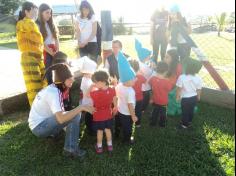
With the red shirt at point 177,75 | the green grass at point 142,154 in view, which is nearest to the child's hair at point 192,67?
the red shirt at point 177,75

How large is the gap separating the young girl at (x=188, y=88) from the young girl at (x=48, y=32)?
85.6 inches

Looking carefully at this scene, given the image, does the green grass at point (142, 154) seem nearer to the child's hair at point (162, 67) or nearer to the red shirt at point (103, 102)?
the red shirt at point (103, 102)

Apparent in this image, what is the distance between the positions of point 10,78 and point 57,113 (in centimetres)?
445

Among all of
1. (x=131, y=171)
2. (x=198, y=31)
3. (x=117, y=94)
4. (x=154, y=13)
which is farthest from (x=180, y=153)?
(x=198, y=31)

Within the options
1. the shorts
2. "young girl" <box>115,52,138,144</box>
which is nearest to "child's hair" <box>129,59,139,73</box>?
"young girl" <box>115,52,138,144</box>

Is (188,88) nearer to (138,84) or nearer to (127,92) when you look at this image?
(138,84)

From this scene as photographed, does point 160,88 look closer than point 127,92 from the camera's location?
No

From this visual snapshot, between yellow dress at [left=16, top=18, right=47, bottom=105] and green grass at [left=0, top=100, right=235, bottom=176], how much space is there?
647mm

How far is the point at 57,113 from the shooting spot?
10.9 feet

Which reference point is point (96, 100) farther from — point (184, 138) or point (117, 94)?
point (184, 138)

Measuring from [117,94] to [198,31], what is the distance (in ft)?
62.7

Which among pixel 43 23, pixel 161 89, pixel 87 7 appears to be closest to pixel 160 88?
pixel 161 89

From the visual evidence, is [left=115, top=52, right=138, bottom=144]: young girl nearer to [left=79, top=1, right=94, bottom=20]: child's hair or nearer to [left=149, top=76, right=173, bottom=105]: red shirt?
[left=149, top=76, right=173, bottom=105]: red shirt

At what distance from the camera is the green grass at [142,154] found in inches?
136
